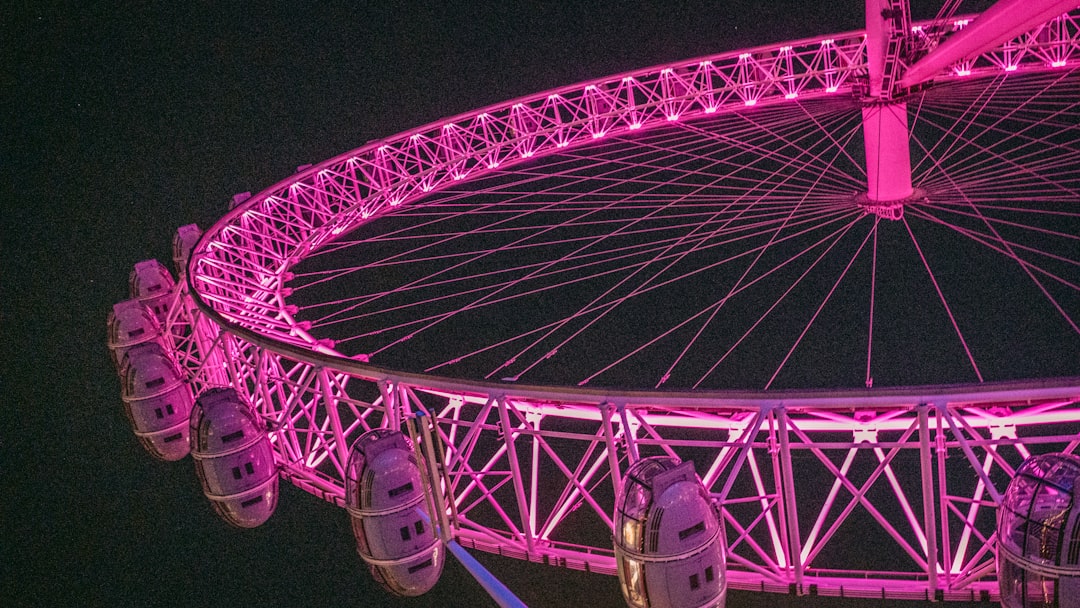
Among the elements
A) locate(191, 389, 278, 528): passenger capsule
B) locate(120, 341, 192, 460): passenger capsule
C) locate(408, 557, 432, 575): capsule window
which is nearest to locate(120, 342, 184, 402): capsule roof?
locate(120, 341, 192, 460): passenger capsule

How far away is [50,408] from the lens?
109 ft

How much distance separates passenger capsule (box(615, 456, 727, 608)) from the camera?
1027 centimetres

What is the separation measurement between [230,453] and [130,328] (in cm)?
553

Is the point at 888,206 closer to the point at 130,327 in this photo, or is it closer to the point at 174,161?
the point at 130,327

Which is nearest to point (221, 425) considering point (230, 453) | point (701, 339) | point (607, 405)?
point (230, 453)

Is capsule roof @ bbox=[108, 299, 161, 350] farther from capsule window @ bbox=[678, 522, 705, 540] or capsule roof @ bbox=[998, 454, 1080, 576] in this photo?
capsule roof @ bbox=[998, 454, 1080, 576]

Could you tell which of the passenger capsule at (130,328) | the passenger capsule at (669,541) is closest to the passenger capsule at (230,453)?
the passenger capsule at (130,328)

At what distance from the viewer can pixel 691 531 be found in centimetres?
1033

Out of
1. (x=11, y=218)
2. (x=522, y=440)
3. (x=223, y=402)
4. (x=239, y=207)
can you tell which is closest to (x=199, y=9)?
(x=11, y=218)

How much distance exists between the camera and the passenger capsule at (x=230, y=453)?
1470 cm

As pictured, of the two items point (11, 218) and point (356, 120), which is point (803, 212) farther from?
point (11, 218)

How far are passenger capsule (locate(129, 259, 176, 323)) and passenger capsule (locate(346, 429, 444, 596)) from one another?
936 cm

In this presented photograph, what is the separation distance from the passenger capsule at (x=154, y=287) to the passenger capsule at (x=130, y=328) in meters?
1.13

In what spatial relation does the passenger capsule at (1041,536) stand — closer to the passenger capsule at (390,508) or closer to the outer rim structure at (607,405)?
the outer rim structure at (607,405)
